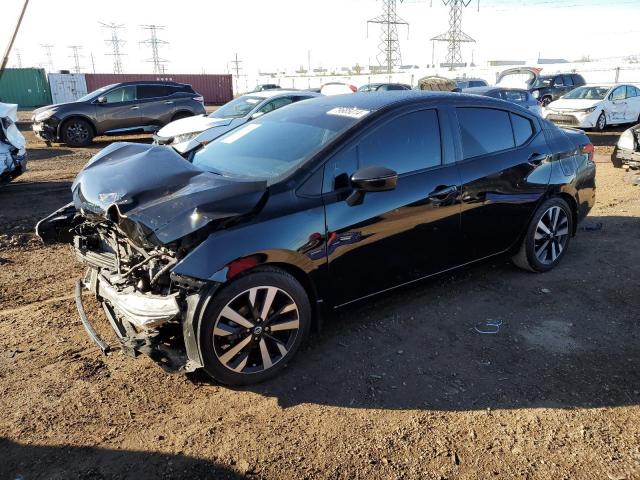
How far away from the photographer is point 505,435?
2781mm

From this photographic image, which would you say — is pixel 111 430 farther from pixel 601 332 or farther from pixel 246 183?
pixel 601 332

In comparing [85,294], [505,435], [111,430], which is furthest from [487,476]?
[85,294]

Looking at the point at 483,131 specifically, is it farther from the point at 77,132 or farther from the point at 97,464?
the point at 77,132

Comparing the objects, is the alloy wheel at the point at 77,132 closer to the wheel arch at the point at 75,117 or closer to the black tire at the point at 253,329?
the wheel arch at the point at 75,117

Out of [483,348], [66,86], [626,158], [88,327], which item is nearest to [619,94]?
[626,158]

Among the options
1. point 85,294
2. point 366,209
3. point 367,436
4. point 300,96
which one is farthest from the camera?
point 300,96

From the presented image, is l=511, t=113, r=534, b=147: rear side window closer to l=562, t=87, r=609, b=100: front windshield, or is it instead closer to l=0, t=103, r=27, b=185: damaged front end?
l=0, t=103, r=27, b=185: damaged front end

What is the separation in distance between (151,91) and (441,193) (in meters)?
13.5

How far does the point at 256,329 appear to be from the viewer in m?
3.11

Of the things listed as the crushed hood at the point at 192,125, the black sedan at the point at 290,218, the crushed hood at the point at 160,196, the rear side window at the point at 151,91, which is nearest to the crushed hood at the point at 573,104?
the crushed hood at the point at 192,125

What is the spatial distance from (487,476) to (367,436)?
626 mm

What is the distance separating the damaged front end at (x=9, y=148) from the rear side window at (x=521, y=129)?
7.03 meters

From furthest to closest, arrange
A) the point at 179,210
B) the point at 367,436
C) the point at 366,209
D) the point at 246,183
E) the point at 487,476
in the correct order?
the point at 366,209 → the point at 246,183 → the point at 179,210 → the point at 367,436 → the point at 487,476

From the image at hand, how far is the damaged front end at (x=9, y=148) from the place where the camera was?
7578 millimetres
